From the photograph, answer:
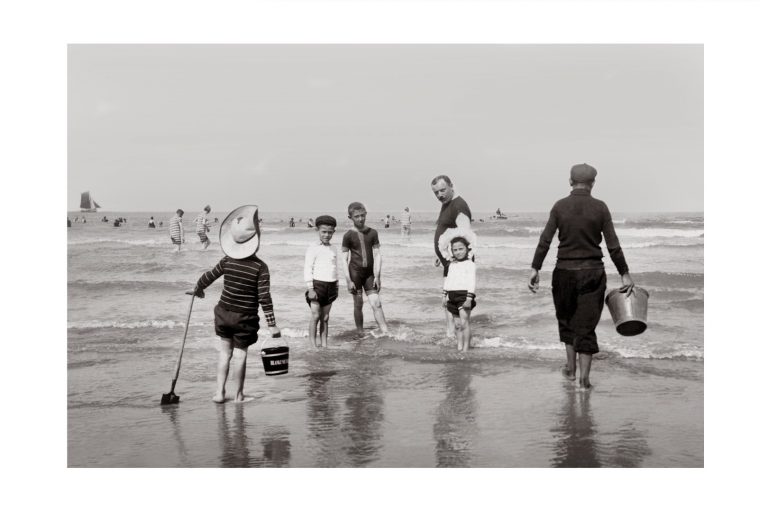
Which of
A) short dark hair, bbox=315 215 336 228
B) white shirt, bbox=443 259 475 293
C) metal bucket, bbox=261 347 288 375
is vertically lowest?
metal bucket, bbox=261 347 288 375

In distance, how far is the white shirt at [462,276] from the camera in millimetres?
7051

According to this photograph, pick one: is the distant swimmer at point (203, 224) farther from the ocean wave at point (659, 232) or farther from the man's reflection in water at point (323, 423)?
the ocean wave at point (659, 232)

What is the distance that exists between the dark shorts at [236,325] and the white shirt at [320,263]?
1680mm

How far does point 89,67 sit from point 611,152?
17.6 ft

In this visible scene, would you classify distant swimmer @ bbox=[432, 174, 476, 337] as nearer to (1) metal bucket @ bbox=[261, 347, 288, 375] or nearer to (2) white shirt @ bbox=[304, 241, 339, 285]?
(2) white shirt @ bbox=[304, 241, 339, 285]

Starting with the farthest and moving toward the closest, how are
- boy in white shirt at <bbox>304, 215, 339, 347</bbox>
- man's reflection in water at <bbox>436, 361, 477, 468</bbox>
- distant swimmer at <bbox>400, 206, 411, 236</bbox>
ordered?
1. distant swimmer at <bbox>400, 206, 411, 236</bbox>
2. boy in white shirt at <bbox>304, 215, 339, 347</bbox>
3. man's reflection in water at <bbox>436, 361, 477, 468</bbox>

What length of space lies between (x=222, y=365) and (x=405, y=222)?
647 centimetres

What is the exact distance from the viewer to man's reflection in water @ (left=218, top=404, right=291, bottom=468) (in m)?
4.71

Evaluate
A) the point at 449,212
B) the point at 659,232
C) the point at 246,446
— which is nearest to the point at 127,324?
the point at 449,212

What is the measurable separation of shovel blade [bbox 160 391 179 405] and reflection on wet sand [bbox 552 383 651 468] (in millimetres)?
2980

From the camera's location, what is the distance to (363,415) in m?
5.41

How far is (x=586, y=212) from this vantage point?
584 centimetres

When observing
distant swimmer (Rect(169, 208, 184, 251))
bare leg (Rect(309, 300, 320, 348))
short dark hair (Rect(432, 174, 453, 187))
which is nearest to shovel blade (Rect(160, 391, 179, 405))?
bare leg (Rect(309, 300, 320, 348))

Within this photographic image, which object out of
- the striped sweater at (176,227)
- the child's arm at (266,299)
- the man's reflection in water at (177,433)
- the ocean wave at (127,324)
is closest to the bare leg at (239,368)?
the child's arm at (266,299)
